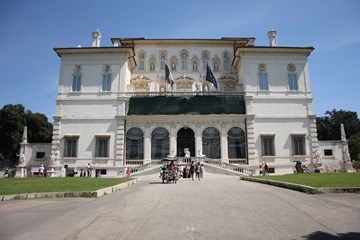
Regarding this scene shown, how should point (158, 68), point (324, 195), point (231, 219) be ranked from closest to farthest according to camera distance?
point (231, 219), point (324, 195), point (158, 68)

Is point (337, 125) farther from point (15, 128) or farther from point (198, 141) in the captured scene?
point (15, 128)

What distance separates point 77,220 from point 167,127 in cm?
2856

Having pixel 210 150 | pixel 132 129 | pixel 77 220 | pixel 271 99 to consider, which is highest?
pixel 271 99

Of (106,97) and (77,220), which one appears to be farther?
(106,97)

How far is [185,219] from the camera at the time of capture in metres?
7.46

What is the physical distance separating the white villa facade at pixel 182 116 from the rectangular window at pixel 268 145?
0.41 ft

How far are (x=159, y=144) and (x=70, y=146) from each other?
11133 millimetres

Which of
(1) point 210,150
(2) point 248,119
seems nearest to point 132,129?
(1) point 210,150

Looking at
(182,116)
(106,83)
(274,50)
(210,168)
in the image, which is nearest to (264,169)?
(210,168)

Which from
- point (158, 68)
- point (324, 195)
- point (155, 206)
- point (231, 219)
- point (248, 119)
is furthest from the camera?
point (158, 68)

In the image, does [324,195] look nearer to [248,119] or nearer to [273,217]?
[273,217]

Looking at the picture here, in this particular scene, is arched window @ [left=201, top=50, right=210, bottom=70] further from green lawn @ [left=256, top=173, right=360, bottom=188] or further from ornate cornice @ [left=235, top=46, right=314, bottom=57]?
green lawn @ [left=256, top=173, right=360, bottom=188]

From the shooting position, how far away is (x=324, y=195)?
38.3ft

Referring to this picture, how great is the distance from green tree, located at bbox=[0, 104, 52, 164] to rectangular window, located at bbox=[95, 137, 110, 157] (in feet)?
98.8
